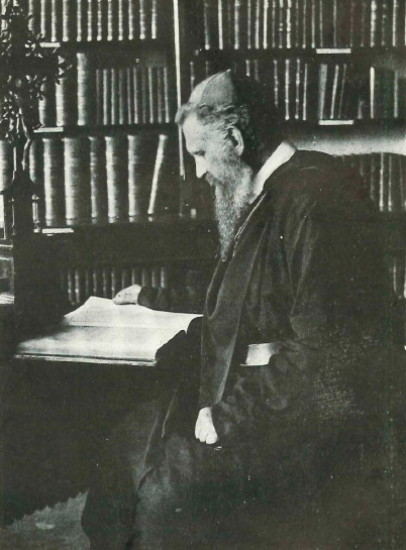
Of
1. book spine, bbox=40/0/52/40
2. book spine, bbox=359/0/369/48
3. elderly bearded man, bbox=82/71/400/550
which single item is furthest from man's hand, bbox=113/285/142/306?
book spine, bbox=359/0/369/48

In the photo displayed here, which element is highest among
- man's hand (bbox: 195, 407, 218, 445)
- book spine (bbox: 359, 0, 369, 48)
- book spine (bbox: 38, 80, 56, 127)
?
book spine (bbox: 359, 0, 369, 48)

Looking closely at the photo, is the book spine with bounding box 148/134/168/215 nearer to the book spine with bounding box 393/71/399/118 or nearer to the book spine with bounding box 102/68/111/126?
the book spine with bounding box 102/68/111/126

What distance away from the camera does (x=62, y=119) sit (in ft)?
6.66

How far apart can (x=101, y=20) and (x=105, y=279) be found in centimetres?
77

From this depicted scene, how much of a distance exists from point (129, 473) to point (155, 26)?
130 cm

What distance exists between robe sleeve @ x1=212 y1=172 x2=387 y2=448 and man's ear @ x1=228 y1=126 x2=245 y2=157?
204 mm

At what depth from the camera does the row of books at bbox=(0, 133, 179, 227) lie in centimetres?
200

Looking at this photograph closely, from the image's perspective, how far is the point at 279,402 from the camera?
1718mm

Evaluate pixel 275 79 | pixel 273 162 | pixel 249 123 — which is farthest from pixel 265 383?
pixel 275 79

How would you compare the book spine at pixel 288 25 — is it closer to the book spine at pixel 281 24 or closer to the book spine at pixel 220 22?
the book spine at pixel 281 24

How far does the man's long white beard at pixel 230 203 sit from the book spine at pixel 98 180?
0.37m

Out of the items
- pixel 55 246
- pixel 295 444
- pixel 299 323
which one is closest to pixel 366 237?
pixel 299 323

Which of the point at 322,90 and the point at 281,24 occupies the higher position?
the point at 281,24

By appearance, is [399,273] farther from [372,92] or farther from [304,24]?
[304,24]
